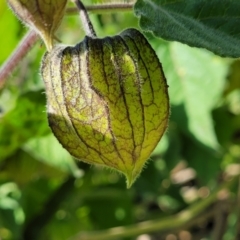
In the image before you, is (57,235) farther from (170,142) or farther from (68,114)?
(68,114)

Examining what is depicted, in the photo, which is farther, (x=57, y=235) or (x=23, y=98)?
(x=57, y=235)

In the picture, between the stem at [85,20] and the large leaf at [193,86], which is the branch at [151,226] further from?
the stem at [85,20]

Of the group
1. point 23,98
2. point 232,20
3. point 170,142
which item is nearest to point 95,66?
point 232,20

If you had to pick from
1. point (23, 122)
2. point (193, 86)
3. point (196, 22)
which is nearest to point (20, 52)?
point (196, 22)

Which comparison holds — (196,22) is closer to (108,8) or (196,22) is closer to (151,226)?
(108,8)

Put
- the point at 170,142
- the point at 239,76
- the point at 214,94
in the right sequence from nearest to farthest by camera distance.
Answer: the point at 214,94 < the point at 170,142 < the point at 239,76

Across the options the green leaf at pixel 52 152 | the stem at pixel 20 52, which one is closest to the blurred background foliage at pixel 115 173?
the green leaf at pixel 52 152
